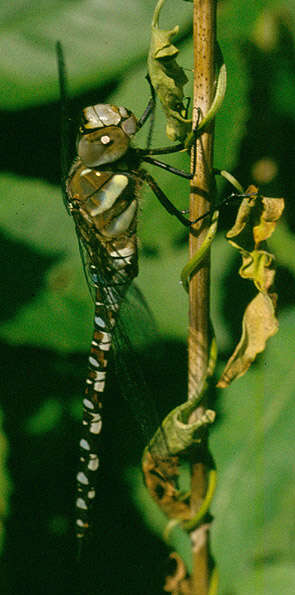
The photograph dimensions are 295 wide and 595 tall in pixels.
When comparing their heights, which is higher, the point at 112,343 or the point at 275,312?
the point at 275,312

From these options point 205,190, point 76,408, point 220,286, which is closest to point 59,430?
point 76,408

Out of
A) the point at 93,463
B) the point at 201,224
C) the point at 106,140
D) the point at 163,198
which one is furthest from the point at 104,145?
the point at 93,463

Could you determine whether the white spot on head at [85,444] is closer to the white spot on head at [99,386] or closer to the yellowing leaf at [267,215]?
the white spot on head at [99,386]

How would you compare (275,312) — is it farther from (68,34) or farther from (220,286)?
(68,34)

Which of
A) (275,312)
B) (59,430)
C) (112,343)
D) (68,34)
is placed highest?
(68,34)

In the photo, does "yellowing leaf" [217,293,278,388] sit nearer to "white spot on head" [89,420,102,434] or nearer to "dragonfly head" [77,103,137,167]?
"dragonfly head" [77,103,137,167]

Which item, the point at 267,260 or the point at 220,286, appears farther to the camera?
the point at 220,286

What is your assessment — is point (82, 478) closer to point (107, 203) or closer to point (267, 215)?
point (107, 203)
